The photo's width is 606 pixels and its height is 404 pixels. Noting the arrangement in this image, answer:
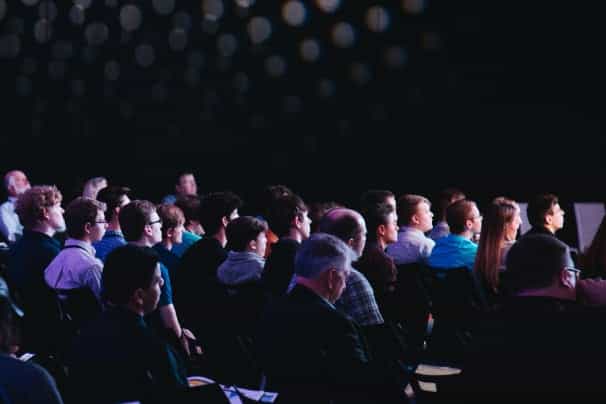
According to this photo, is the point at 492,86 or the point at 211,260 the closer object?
the point at 211,260

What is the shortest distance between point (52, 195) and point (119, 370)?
238cm

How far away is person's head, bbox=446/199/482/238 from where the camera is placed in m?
5.24

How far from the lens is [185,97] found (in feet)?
30.8

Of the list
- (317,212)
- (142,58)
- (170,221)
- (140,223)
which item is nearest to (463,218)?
(317,212)

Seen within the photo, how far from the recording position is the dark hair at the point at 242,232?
4.31 meters

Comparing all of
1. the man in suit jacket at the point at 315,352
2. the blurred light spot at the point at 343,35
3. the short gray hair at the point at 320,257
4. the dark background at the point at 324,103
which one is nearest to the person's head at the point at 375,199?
the short gray hair at the point at 320,257

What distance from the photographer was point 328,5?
9047 millimetres

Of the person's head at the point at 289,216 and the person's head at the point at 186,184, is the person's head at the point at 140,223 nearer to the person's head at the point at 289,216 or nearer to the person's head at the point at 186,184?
the person's head at the point at 289,216

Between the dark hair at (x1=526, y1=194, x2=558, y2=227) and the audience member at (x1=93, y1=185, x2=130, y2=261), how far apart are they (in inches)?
97.2

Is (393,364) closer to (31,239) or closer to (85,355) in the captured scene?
(85,355)

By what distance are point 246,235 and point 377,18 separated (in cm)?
502

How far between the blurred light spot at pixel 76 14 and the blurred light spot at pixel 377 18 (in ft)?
9.94

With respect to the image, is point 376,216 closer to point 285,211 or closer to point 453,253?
point 285,211

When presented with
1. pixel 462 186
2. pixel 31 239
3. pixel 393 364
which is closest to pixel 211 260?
pixel 31 239
